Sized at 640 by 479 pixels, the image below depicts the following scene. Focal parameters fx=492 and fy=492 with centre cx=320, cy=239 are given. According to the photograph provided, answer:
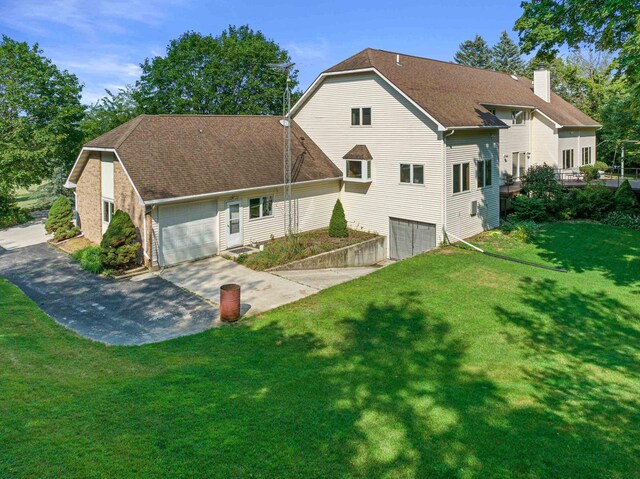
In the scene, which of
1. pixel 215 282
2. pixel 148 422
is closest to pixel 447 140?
pixel 215 282

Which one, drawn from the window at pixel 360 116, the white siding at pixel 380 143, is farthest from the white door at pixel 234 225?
the window at pixel 360 116

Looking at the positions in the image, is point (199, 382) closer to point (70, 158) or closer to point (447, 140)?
point (447, 140)

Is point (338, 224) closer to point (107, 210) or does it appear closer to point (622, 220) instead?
point (107, 210)

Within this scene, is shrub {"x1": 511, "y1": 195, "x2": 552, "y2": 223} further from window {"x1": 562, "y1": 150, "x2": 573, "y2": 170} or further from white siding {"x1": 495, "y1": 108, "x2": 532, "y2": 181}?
window {"x1": 562, "y1": 150, "x2": 573, "y2": 170}

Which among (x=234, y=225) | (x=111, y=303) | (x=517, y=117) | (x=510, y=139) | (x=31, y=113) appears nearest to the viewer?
(x=111, y=303)

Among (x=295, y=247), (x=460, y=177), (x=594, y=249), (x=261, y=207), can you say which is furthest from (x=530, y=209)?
(x=261, y=207)

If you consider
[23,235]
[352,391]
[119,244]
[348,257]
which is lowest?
[352,391]

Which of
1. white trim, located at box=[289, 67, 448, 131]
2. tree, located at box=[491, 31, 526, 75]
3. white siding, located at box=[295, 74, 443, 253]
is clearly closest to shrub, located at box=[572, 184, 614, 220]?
white siding, located at box=[295, 74, 443, 253]
